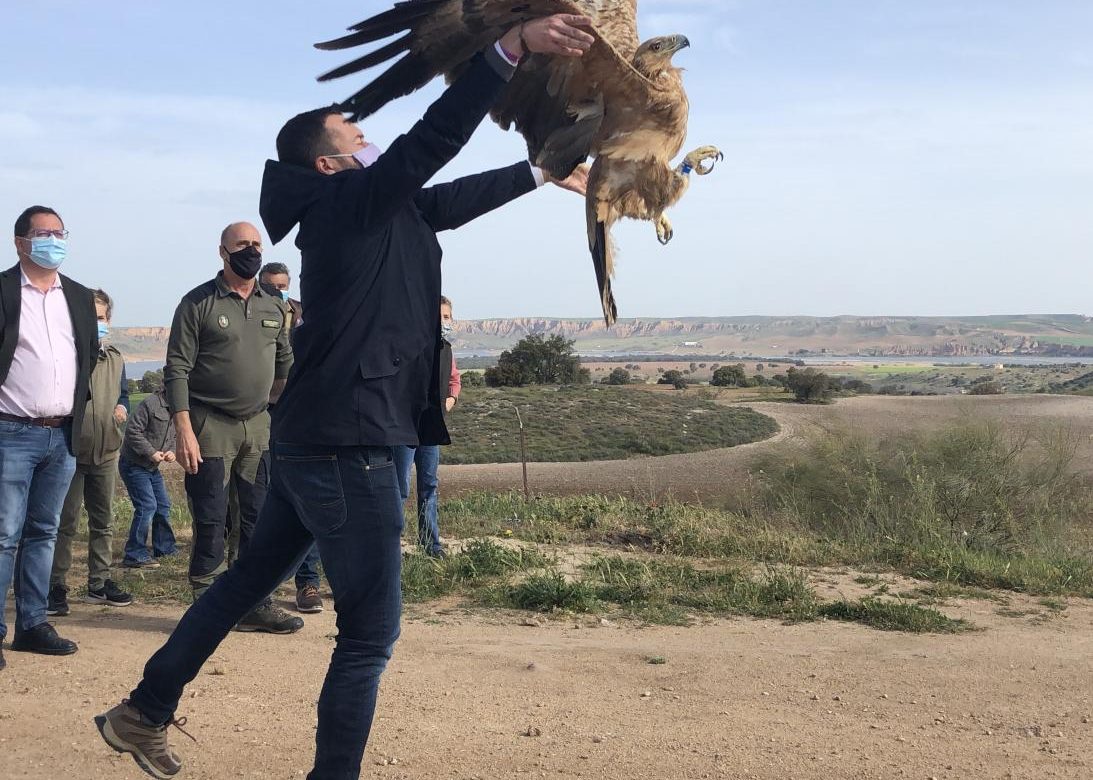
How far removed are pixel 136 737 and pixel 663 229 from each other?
2564 millimetres

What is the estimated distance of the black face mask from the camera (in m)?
5.59

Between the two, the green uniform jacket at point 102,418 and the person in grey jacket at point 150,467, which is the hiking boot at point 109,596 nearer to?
the green uniform jacket at point 102,418

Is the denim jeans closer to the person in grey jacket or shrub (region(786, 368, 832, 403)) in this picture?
the person in grey jacket

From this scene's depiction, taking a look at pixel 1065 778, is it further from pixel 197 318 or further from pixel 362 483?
pixel 197 318

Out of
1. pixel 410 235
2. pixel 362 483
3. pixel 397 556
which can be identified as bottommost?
pixel 397 556

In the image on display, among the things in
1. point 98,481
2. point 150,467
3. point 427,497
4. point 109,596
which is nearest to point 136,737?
point 98,481

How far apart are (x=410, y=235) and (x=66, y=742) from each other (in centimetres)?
250

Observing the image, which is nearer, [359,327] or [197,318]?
[359,327]

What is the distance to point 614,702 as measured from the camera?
4539mm

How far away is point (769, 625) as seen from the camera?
6102 millimetres

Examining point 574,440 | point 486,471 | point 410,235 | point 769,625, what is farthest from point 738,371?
point 410,235

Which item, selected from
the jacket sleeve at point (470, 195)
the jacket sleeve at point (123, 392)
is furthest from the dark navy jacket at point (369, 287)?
the jacket sleeve at point (123, 392)

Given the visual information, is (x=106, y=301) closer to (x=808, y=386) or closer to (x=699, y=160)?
(x=699, y=160)

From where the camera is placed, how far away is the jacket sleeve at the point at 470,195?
3.33 m
